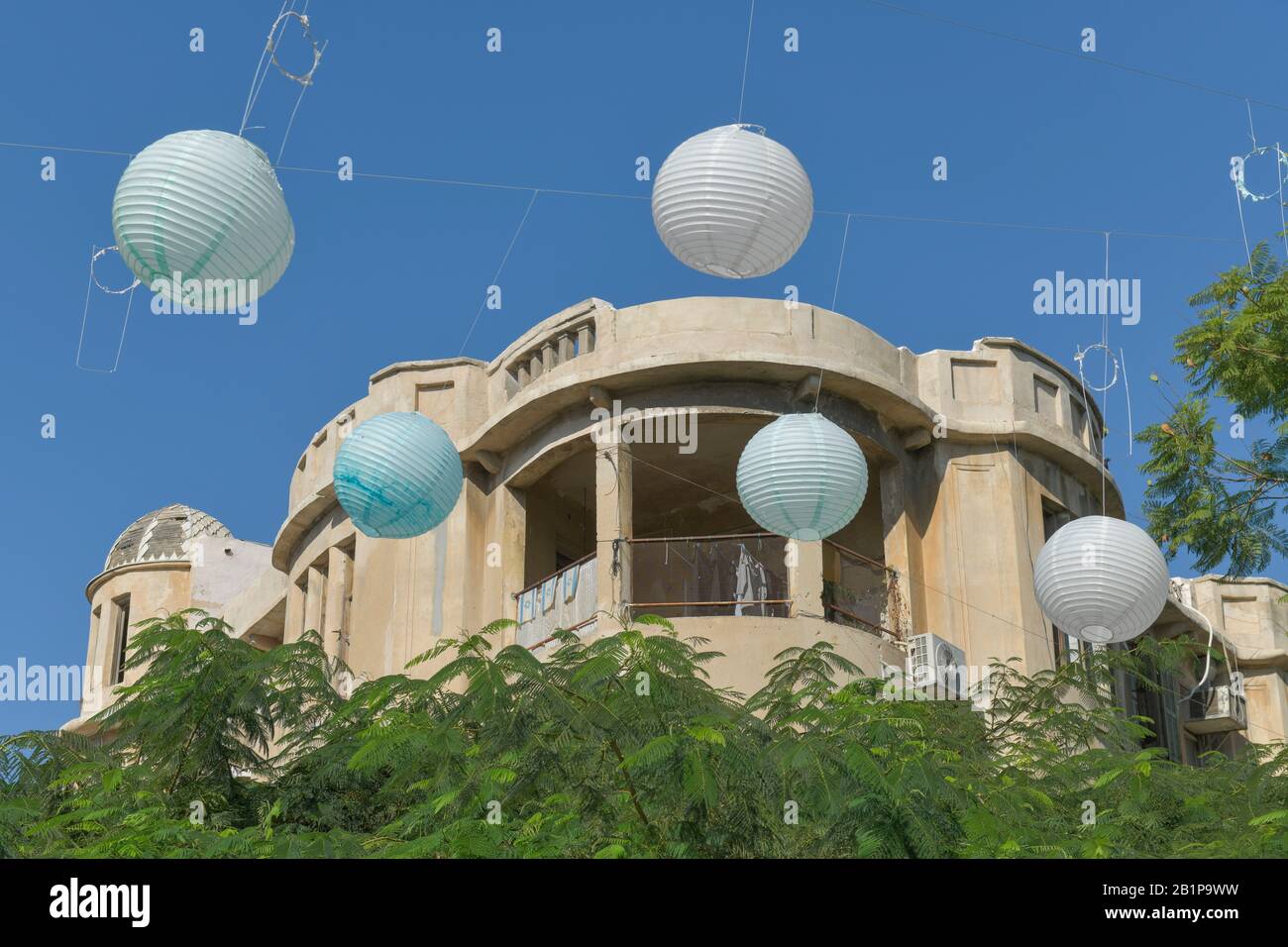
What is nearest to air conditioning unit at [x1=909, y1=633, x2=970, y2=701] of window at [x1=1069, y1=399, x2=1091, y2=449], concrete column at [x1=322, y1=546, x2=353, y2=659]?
window at [x1=1069, y1=399, x2=1091, y2=449]

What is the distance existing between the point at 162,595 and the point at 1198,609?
16.2 m

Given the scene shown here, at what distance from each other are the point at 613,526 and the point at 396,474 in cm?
406

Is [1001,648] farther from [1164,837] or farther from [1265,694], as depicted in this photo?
[1265,694]

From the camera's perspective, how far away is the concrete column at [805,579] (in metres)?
18.1

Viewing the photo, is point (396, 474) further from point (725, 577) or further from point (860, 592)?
point (860, 592)

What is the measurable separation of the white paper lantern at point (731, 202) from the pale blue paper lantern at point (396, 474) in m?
2.56

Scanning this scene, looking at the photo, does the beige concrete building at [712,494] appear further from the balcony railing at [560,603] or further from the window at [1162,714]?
the window at [1162,714]

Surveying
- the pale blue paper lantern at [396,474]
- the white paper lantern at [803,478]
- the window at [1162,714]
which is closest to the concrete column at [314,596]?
the pale blue paper lantern at [396,474]

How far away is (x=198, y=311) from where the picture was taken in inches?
511

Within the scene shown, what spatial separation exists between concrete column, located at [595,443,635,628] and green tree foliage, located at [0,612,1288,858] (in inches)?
110

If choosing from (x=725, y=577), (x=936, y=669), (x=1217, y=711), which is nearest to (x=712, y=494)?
(x=725, y=577)
